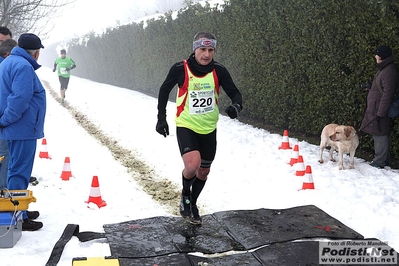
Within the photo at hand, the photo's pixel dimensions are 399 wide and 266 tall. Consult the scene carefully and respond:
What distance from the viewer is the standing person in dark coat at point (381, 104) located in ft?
25.2

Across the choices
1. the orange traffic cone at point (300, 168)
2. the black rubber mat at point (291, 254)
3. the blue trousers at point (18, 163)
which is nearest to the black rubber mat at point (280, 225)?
the black rubber mat at point (291, 254)

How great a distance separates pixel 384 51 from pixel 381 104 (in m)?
0.91

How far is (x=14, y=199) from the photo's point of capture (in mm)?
4910

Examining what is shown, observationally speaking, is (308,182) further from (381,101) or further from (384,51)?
(384,51)

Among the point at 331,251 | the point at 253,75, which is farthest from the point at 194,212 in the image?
the point at 253,75

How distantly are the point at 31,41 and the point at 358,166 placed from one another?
5.99 m

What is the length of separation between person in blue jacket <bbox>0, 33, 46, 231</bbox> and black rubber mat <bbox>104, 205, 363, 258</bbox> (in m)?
1.22

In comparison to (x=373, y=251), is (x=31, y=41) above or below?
above

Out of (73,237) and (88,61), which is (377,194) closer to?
(73,237)

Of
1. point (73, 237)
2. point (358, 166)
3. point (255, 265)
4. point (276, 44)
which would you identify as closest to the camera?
point (255, 265)

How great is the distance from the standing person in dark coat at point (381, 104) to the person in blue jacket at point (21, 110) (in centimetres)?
558

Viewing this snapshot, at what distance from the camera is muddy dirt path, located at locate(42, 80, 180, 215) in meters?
6.89

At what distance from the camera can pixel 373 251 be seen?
15.2 ft

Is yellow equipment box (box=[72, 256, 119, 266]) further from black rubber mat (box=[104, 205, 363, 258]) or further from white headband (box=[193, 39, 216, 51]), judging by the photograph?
white headband (box=[193, 39, 216, 51])
